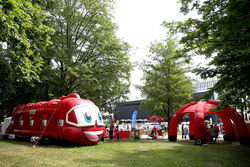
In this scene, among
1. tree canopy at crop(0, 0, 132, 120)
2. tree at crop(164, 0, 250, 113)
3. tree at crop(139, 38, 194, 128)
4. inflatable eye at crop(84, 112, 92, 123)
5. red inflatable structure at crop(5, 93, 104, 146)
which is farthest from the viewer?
tree at crop(139, 38, 194, 128)

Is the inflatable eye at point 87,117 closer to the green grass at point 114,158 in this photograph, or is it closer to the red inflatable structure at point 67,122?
the red inflatable structure at point 67,122

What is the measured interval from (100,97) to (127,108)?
231 ft

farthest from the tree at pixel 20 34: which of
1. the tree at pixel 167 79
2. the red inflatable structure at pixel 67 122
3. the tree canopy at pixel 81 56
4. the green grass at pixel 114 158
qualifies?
the tree at pixel 167 79

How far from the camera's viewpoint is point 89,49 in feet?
63.3

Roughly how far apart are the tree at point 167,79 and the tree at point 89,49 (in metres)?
2.93

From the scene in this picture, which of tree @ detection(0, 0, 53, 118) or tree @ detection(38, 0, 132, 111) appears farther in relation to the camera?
tree @ detection(38, 0, 132, 111)

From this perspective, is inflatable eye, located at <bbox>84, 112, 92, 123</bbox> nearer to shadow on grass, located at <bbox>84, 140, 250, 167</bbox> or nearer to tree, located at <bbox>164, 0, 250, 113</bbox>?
shadow on grass, located at <bbox>84, 140, 250, 167</bbox>

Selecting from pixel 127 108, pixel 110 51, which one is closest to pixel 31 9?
pixel 110 51

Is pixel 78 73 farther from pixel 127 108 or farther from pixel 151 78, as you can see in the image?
pixel 127 108

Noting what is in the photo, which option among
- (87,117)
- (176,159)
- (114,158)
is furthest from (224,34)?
(87,117)

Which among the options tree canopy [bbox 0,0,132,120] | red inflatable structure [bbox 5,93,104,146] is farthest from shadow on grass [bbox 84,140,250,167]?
tree canopy [bbox 0,0,132,120]

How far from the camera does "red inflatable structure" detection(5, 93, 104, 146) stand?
1127cm

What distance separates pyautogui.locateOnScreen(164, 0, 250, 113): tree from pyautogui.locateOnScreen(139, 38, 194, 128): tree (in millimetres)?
9027

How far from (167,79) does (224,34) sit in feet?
37.5
